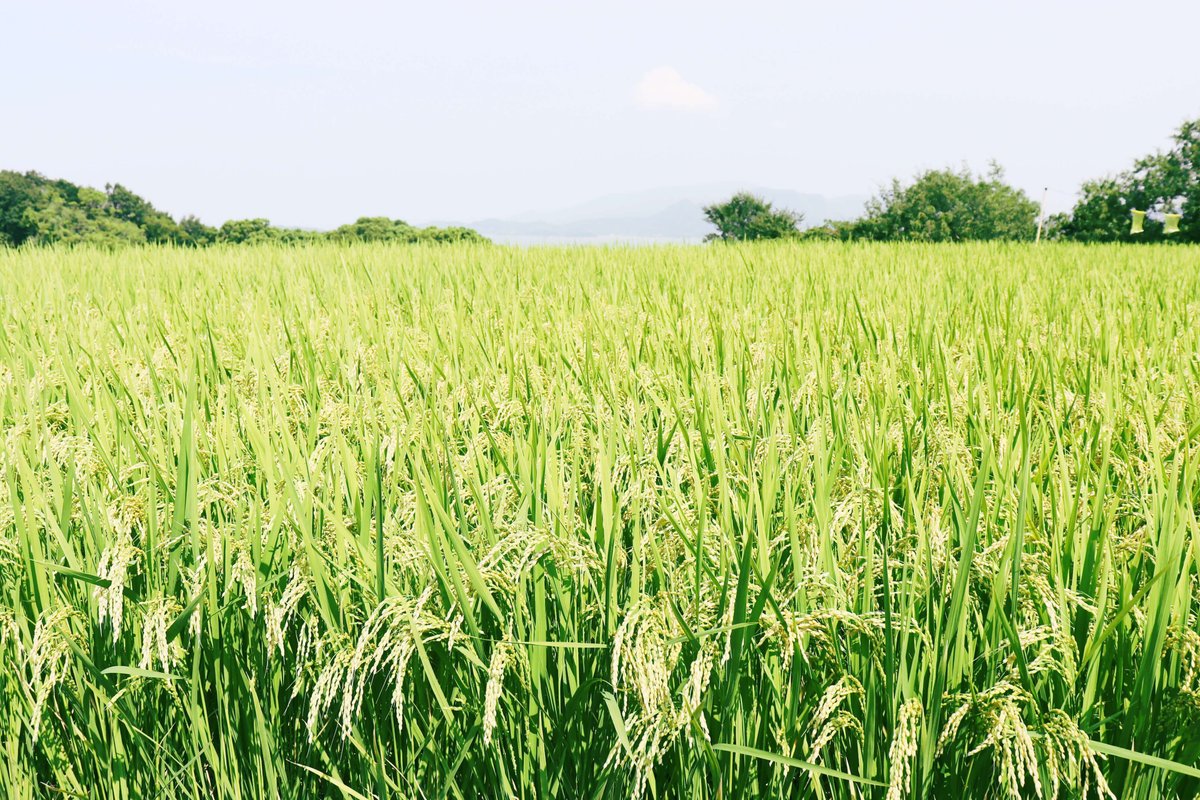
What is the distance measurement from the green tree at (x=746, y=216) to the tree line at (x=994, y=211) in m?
0.04

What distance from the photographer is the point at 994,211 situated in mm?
35219

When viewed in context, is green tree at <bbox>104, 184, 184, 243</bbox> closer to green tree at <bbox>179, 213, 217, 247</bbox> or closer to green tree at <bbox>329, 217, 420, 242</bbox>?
green tree at <bbox>179, 213, 217, 247</bbox>

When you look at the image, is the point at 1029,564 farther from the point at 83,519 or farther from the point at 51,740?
the point at 51,740

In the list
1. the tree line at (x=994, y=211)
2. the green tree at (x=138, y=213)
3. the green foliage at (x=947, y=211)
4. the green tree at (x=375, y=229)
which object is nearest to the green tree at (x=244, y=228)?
the green tree at (x=375, y=229)

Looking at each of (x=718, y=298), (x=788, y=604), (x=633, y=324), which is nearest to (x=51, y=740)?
(x=788, y=604)

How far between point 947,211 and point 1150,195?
735 centimetres

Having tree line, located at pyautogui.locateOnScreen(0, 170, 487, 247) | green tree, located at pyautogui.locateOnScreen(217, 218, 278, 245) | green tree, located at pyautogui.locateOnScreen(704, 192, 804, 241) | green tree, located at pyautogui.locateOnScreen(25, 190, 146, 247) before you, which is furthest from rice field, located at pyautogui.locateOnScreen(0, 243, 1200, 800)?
green tree, located at pyautogui.locateOnScreen(704, 192, 804, 241)

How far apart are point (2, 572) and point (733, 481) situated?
1452mm

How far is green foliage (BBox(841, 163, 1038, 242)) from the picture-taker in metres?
33.5

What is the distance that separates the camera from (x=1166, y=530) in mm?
1163

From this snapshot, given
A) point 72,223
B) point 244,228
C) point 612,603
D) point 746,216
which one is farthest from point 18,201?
point 612,603

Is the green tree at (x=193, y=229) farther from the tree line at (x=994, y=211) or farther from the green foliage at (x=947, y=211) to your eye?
the green foliage at (x=947, y=211)

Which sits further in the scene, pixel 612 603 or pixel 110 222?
pixel 110 222

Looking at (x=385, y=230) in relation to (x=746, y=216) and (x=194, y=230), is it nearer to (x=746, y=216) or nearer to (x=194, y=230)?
(x=194, y=230)
